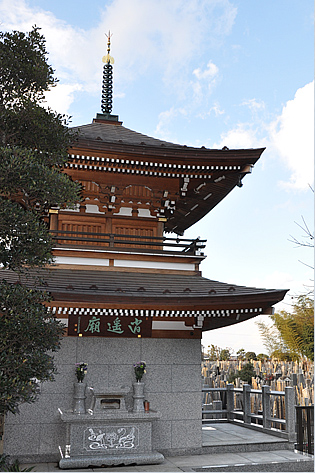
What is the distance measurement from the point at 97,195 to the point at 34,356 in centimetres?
571

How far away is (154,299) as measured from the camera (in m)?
8.40

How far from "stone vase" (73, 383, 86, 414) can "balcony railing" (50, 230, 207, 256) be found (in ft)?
10.2

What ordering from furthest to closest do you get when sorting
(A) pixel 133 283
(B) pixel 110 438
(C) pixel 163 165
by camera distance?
(C) pixel 163 165 → (A) pixel 133 283 → (B) pixel 110 438

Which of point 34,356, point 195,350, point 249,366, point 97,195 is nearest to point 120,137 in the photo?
point 97,195

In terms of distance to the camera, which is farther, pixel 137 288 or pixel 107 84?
pixel 107 84

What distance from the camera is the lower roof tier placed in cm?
826

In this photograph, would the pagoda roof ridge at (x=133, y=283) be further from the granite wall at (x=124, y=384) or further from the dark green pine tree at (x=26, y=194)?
the dark green pine tree at (x=26, y=194)

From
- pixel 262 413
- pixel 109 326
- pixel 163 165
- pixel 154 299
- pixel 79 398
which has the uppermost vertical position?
pixel 163 165

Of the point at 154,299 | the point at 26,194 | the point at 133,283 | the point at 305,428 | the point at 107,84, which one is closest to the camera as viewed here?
the point at 26,194

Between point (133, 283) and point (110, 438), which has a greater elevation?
point (133, 283)

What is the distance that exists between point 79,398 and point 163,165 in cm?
537

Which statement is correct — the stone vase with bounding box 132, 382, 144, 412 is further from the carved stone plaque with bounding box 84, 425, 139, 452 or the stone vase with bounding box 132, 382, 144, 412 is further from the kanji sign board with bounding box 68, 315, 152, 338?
the kanji sign board with bounding box 68, 315, 152, 338

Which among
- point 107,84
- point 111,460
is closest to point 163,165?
point 107,84

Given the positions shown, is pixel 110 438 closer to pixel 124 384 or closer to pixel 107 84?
pixel 124 384
